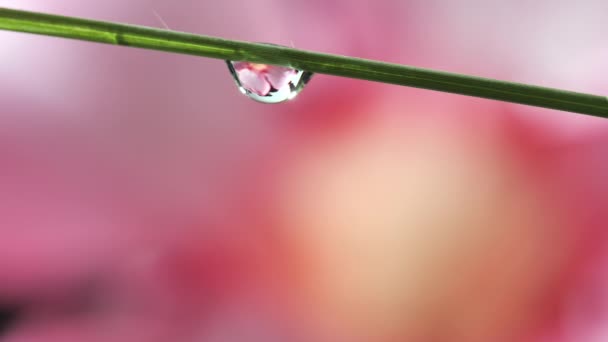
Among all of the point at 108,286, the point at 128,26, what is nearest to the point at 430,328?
the point at 108,286

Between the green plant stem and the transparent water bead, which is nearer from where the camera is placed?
the green plant stem

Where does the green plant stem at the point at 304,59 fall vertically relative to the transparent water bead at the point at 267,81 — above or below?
below

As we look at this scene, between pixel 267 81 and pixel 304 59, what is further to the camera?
pixel 267 81

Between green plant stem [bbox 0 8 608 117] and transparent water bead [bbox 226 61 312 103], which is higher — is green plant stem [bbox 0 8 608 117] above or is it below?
below

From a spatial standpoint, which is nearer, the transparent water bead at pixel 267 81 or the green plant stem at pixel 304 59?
the green plant stem at pixel 304 59
